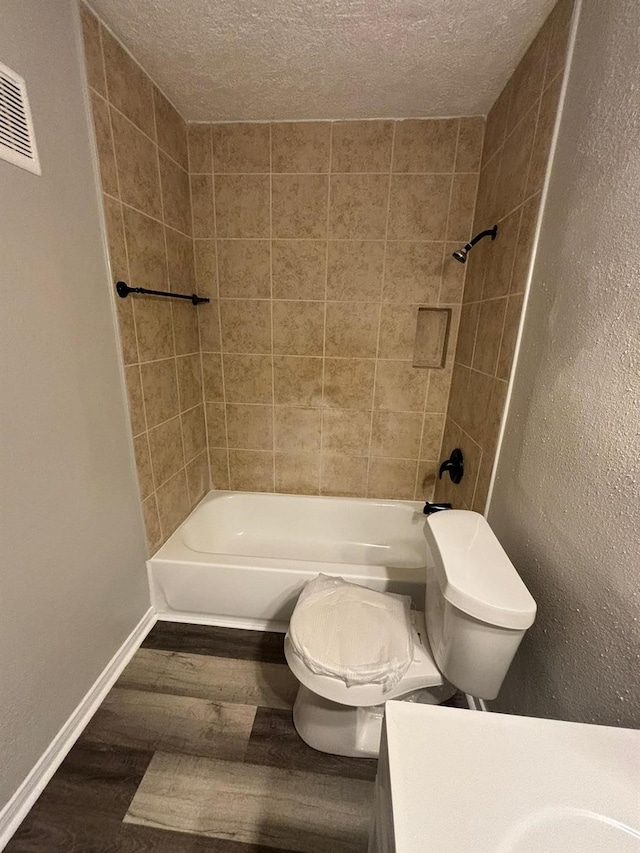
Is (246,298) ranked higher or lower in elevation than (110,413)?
higher

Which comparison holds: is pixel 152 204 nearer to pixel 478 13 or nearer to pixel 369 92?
pixel 369 92

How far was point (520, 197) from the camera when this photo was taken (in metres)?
1.19

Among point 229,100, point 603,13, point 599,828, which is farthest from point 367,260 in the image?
point 599,828

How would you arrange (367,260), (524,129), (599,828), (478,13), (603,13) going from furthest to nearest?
1. (367,260)
2. (524,129)
3. (478,13)
4. (603,13)
5. (599,828)

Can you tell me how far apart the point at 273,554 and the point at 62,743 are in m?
1.06

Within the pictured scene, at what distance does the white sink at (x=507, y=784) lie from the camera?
45cm

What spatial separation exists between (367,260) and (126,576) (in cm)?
173

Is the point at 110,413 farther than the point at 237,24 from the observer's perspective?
Yes

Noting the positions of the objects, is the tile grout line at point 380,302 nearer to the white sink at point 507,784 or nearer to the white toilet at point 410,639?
the white toilet at point 410,639

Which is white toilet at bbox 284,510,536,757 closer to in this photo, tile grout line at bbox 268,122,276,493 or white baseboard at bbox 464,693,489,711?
white baseboard at bbox 464,693,489,711

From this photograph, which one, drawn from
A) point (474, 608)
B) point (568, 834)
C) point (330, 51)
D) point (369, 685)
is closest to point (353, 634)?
point (369, 685)

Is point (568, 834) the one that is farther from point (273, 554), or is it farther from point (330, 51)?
point (330, 51)

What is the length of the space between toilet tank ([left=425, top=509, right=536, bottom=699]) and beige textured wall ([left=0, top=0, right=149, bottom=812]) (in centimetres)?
107

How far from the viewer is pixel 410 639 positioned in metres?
1.10
